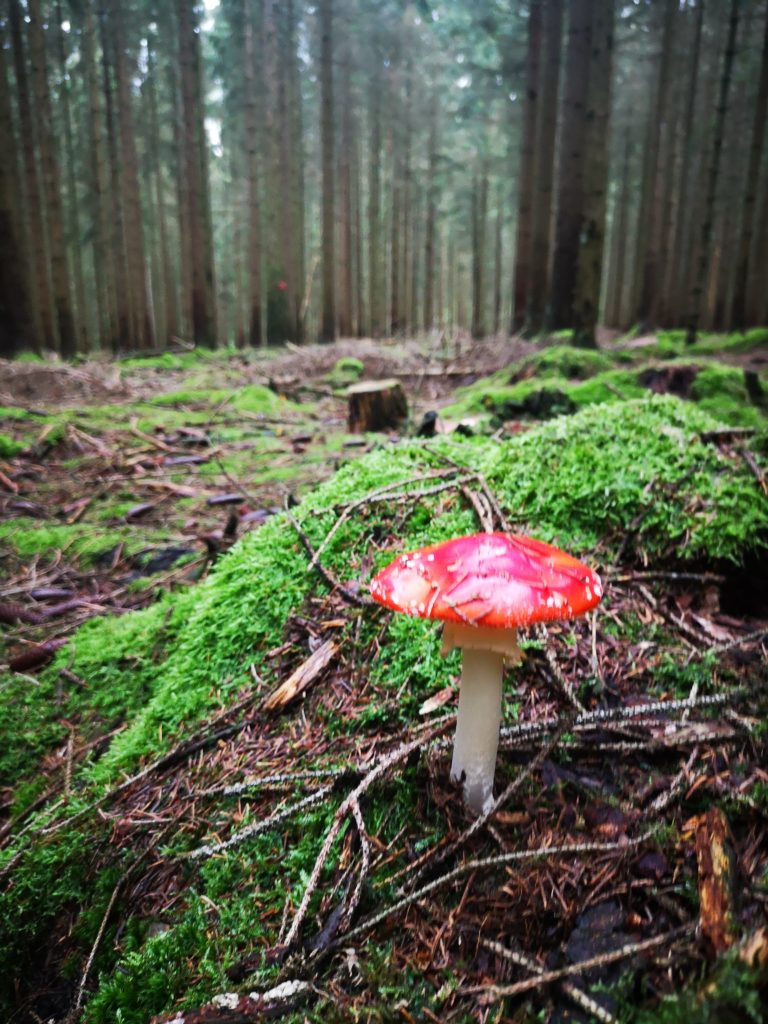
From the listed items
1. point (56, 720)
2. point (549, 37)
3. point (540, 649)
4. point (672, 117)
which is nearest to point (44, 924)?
point (56, 720)

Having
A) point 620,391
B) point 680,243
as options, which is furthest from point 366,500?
point 680,243

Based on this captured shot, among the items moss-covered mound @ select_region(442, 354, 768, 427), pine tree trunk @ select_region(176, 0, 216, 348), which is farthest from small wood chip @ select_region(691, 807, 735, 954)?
pine tree trunk @ select_region(176, 0, 216, 348)

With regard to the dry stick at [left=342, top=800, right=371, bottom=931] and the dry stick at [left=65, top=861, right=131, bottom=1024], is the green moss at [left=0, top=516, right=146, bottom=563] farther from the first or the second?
the dry stick at [left=342, top=800, right=371, bottom=931]

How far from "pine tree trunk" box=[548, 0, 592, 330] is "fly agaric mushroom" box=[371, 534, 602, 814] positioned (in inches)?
358

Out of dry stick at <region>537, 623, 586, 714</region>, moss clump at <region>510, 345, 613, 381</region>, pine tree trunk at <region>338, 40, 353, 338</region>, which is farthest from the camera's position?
pine tree trunk at <region>338, 40, 353, 338</region>

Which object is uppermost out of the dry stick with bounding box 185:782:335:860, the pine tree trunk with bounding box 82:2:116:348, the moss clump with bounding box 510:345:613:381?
the pine tree trunk with bounding box 82:2:116:348

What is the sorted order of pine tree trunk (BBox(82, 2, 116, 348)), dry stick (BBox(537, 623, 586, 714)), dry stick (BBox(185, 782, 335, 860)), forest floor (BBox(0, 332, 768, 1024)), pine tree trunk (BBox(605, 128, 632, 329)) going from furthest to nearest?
pine tree trunk (BBox(605, 128, 632, 329)) < pine tree trunk (BBox(82, 2, 116, 348)) < dry stick (BBox(537, 623, 586, 714)) < dry stick (BBox(185, 782, 335, 860)) < forest floor (BBox(0, 332, 768, 1024))

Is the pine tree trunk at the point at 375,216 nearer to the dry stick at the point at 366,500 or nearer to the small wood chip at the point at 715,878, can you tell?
the dry stick at the point at 366,500

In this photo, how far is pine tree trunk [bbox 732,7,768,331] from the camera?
1288 cm

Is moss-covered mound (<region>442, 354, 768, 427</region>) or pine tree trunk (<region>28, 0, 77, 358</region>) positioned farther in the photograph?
pine tree trunk (<region>28, 0, 77, 358</region>)

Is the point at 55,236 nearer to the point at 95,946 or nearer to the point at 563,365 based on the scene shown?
the point at 563,365

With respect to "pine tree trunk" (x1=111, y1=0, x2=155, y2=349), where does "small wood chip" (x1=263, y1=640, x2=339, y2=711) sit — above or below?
below

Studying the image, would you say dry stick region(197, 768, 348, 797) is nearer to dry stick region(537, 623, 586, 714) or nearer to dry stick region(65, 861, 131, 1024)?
dry stick region(65, 861, 131, 1024)

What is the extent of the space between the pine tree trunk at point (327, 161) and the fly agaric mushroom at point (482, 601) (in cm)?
1912
